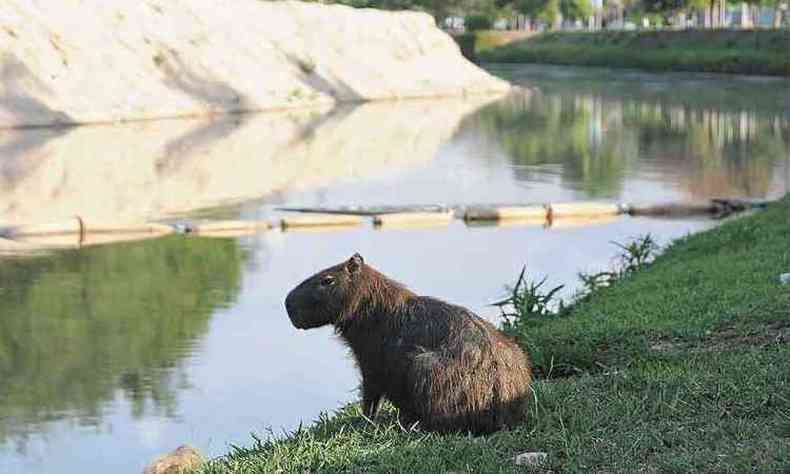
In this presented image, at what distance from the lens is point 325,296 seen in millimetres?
8008

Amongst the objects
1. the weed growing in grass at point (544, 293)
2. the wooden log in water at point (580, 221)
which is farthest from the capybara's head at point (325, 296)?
the wooden log in water at point (580, 221)

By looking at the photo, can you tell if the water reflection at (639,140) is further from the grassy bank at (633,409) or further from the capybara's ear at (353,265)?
the capybara's ear at (353,265)

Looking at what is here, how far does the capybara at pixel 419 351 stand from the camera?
7.84 metres

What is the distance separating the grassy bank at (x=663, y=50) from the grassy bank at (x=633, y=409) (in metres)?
63.4

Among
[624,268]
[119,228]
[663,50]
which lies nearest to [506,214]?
[119,228]

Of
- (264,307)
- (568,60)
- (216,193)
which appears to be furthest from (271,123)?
(568,60)

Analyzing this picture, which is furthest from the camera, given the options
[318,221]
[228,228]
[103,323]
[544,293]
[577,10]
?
[577,10]

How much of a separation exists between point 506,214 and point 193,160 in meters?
10.8

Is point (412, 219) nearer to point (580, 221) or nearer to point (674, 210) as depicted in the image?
point (580, 221)

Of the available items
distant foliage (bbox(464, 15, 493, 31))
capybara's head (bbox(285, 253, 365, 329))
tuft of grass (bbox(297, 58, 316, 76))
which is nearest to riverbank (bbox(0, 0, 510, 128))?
tuft of grass (bbox(297, 58, 316, 76))

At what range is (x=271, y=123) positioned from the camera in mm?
44844

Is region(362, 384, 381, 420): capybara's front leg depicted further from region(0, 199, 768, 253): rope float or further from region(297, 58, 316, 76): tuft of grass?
region(297, 58, 316, 76): tuft of grass

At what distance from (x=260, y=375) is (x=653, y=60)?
7286 cm

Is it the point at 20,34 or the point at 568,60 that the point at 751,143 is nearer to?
the point at 20,34
